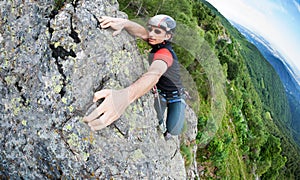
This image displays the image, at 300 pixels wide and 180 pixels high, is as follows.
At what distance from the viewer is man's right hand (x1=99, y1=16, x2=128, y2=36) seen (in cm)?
696

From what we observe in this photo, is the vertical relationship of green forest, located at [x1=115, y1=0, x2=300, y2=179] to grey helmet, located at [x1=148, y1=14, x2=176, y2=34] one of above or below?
below

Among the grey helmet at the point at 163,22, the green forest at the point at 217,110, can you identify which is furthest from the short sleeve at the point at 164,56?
the green forest at the point at 217,110

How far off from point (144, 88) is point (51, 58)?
2.00 m

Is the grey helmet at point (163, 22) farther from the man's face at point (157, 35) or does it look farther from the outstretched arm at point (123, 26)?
the outstretched arm at point (123, 26)

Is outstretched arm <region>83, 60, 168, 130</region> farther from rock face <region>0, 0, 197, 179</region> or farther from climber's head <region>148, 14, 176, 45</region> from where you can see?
climber's head <region>148, 14, 176, 45</region>

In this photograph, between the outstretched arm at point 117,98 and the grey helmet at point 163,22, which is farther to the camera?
the grey helmet at point 163,22

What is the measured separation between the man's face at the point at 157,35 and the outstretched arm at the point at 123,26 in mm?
484

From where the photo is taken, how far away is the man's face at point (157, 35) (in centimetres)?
645

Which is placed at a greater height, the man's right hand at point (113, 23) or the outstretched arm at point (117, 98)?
the man's right hand at point (113, 23)

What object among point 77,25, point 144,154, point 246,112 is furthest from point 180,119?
point 246,112

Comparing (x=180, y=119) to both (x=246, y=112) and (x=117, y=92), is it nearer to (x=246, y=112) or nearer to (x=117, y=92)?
(x=117, y=92)

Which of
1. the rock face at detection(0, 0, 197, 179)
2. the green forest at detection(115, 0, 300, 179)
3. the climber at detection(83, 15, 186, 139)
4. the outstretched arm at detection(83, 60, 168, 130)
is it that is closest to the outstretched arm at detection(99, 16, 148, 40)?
the climber at detection(83, 15, 186, 139)

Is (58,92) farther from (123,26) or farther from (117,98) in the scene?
(123,26)

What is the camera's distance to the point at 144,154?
7258 mm
